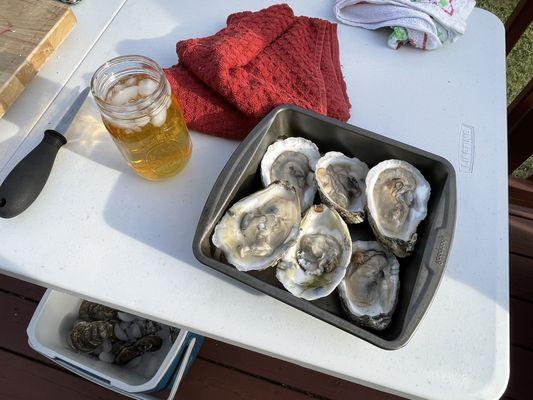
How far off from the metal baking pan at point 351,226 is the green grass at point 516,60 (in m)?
1.05

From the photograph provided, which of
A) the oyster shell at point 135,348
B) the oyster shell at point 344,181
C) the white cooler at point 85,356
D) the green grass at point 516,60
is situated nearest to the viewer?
the oyster shell at point 344,181

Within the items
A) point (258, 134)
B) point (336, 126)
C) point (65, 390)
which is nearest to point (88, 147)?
point (258, 134)

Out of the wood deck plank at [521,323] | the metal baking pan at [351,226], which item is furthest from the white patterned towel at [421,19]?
the wood deck plank at [521,323]

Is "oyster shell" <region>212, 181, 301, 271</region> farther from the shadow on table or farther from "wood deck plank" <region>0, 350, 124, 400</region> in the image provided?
"wood deck plank" <region>0, 350, 124, 400</region>

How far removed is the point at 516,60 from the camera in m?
1.60

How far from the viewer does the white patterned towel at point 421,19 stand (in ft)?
2.51

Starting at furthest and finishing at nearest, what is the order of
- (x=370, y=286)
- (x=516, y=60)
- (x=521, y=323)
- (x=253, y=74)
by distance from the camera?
(x=516, y=60) → (x=521, y=323) → (x=253, y=74) → (x=370, y=286)

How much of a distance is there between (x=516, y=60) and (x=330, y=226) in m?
1.39

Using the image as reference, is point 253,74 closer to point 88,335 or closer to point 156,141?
point 156,141

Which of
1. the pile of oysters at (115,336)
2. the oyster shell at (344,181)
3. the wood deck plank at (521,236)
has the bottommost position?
the pile of oysters at (115,336)

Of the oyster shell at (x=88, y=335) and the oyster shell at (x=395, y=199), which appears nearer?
the oyster shell at (x=395, y=199)

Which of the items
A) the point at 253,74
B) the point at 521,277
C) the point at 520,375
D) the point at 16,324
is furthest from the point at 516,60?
the point at 16,324

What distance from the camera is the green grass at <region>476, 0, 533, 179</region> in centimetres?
154

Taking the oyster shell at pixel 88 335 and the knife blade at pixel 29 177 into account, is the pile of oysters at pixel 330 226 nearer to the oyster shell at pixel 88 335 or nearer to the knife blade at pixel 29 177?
the knife blade at pixel 29 177
